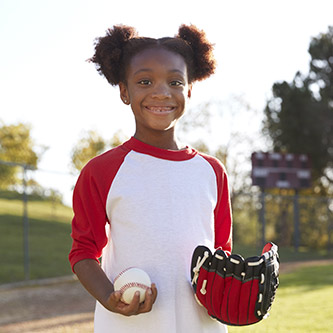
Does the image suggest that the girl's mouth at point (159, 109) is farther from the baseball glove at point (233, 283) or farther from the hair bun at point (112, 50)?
the baseball glove at point (233, 283)

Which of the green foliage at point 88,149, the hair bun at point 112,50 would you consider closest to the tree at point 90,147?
the green foliage at point 88,149

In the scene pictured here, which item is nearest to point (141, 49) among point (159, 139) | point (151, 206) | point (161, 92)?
point (161, 92)

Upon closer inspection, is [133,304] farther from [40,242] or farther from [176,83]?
[40,242]

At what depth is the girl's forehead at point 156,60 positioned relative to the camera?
195cm

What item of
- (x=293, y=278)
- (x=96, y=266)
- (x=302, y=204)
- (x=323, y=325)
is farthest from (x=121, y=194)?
(x=302, y=204)

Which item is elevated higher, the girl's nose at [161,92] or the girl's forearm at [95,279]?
the girl's nose at [161,92]

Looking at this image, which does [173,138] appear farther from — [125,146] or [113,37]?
[113,37]

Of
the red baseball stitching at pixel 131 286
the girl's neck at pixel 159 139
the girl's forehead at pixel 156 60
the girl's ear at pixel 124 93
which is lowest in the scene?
the red baseball stitching at pixel 131 286

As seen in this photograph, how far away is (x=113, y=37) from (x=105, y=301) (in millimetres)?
1001

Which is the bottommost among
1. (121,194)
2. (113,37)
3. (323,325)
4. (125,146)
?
(323,325)

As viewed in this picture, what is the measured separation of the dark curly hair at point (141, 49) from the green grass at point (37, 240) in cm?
907

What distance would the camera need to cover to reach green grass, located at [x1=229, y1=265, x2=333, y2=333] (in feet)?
19.5

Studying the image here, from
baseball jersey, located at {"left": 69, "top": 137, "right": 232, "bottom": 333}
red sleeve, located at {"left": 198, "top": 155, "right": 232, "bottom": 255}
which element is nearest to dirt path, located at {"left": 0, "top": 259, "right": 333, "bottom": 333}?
red sleeve, located at {"left": 198, "top": 155, "right": 232, "bottom": 255}

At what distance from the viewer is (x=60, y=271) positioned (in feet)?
39.9
